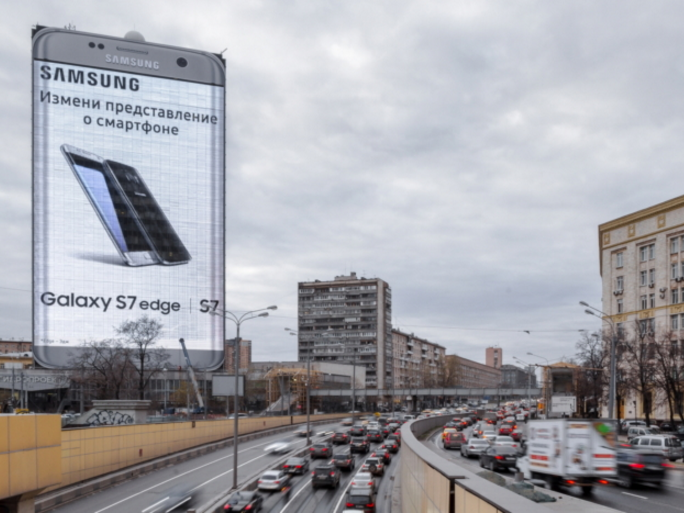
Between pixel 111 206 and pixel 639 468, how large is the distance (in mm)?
88340

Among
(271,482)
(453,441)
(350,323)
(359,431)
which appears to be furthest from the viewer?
(350,323)

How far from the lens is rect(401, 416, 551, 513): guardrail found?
8.55 m

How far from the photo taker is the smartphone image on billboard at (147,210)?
9862cm

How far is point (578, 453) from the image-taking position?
2198cm

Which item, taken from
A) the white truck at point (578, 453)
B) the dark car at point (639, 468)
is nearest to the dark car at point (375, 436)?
the dark car at point (639, 468)

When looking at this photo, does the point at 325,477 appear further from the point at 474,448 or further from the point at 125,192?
the point at 125,192

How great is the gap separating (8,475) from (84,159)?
91501 mm

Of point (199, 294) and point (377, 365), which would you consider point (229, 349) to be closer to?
point (377, 365)

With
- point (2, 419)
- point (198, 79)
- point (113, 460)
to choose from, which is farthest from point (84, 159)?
point (2, 419)

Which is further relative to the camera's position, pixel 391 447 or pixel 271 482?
pixel 391 447

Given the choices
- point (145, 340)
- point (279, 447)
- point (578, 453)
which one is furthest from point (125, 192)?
point (578, 453)

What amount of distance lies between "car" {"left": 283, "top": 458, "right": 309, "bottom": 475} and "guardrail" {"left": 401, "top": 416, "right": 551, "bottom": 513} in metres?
24.5

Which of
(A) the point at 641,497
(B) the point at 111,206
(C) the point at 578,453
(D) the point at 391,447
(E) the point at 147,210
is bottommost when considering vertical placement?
(D) the point at 391,447

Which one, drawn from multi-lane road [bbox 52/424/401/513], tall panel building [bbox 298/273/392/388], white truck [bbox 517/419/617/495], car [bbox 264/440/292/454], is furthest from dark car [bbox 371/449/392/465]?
tall panel building [bbox 298/273/392/388]
